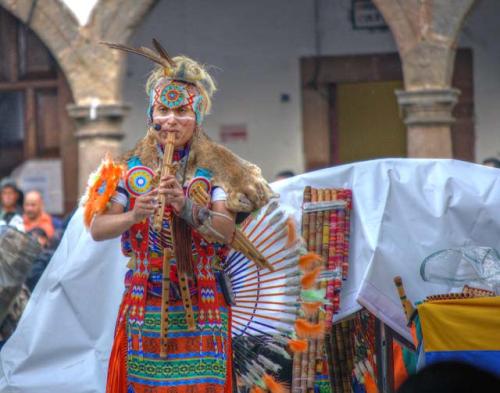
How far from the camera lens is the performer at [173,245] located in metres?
4.79

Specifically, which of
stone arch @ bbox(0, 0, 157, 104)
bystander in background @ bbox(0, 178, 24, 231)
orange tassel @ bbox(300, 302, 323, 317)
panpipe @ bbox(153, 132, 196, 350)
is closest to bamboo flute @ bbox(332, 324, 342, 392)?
orange tassel @ bbox(300, 302, 323, 317)

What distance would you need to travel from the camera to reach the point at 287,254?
5.41 metres

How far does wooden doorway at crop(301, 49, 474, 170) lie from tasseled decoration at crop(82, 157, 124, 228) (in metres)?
7.81

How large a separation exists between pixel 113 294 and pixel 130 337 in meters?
1.52

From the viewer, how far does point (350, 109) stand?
41.9 feet

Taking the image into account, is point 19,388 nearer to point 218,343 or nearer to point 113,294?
point 113,294

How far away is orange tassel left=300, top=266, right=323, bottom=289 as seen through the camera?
531cm

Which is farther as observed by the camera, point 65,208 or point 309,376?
point 65,208

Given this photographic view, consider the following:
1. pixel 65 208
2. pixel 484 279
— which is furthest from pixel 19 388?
pixel 65 208

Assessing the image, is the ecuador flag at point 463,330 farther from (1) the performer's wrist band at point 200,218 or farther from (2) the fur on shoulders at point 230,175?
(1) the performer's wrist band at point 200,218

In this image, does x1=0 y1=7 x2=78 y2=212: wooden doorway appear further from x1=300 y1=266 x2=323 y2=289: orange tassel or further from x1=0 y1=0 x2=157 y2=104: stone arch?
x1=300 y1=266 x2=323 y2=289: orange tassel

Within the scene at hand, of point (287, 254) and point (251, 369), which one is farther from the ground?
point (287, 254)

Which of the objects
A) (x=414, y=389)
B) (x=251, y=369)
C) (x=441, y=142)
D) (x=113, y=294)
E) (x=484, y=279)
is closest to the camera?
(x=414, y=389)

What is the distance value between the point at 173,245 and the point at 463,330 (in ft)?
3.79
